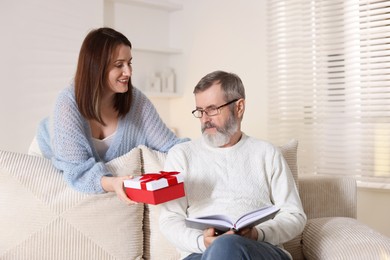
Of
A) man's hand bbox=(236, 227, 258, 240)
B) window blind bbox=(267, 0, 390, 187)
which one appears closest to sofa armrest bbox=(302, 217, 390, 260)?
man's hand bbox=(236, 227, 258, 240)

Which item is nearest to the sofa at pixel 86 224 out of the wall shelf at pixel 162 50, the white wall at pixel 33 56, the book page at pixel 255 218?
the book page at pixel 255 218

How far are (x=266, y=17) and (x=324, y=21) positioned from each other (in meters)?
0.51

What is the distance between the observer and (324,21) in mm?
3420

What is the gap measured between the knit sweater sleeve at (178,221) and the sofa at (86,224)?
0.18 meters

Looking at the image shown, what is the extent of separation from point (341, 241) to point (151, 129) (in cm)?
98

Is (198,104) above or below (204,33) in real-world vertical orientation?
below

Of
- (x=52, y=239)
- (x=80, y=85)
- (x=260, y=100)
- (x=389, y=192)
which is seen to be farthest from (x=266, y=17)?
(x=52, y=239)

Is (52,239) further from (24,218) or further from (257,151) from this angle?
(257,151)

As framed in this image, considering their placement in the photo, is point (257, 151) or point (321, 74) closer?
point (257, 151)

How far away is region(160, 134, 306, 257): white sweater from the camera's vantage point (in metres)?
1.89

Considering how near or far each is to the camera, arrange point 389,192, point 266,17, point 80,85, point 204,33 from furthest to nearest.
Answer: point 204,33, point 266,17, point 389,192, point 80,85

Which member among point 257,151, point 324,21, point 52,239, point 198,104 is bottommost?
point 52,239

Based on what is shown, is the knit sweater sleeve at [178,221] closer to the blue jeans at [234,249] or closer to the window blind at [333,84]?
the blue jeans at [234,249]

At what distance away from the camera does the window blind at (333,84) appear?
317 centimetres
